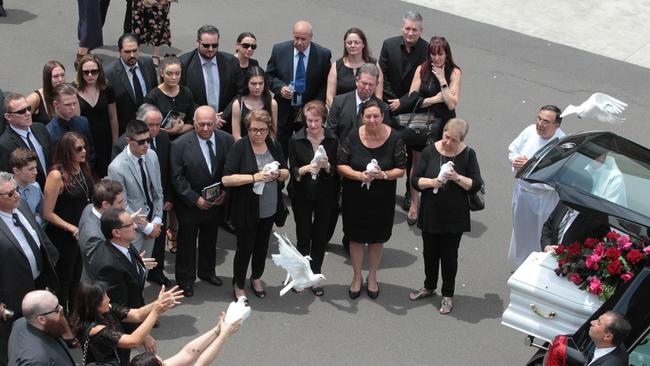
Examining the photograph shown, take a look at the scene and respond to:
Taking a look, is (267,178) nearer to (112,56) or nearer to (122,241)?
(122,241)

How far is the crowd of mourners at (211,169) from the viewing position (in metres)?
7.21

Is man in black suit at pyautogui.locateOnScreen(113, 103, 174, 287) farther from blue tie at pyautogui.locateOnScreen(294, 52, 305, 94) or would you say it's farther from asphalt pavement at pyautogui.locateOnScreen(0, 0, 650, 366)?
blue tie at pyautogui.locateOnScreen(294, 52, 305, 94)

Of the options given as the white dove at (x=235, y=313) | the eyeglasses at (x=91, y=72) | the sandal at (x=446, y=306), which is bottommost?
the sandal at (x=446, y=306)

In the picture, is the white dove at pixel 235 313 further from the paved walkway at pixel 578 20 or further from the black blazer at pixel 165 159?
the paved walkway at pixel 578 20

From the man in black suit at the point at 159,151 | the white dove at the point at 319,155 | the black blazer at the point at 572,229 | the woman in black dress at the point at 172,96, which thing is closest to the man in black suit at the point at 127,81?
the woman in black dress at the point at 172,96

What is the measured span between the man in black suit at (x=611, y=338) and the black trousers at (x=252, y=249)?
133 inches

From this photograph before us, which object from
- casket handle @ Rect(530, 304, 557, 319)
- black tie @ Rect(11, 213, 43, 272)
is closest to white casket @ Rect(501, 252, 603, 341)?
casket handle @ Rect(530, 304, 557, 319)

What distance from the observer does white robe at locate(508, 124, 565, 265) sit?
9008mm

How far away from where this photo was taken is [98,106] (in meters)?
9.17

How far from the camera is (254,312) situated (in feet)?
28.3

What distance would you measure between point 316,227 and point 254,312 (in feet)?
3.20

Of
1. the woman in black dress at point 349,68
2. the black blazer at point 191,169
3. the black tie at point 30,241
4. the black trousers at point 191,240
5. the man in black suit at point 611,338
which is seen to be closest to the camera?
the man in black suit at point 611,338

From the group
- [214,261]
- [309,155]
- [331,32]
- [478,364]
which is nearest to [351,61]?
[309,155]

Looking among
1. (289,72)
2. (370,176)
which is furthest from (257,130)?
(289,72)
